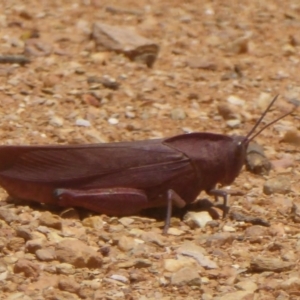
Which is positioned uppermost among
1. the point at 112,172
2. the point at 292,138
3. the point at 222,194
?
the point at 112,172

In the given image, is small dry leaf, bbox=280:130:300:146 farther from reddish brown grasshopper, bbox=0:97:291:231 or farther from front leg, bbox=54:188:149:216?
front leg, bbox=54:188:149:216

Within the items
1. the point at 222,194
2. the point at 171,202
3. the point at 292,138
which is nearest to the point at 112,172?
the point at 171,202

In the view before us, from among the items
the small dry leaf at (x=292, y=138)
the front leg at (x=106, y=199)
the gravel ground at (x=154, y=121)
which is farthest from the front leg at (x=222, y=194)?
the small dry leaf at (x=292, y=138)

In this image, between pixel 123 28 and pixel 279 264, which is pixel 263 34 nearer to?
pixel 123 28

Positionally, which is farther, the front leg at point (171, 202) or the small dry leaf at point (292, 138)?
the small dry leaf at point (292, 138)

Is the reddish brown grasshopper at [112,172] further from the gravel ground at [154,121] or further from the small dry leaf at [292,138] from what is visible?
the small dry leaf at [292,138]

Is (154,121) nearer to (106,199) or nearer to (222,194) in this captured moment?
(222,194)

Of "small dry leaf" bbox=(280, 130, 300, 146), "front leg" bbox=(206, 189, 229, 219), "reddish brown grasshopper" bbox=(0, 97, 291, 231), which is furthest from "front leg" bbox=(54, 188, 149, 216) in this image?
"small dry leaf" bbox=(280, 130, 300, 146)

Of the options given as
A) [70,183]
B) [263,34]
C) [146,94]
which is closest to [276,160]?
[146,94]

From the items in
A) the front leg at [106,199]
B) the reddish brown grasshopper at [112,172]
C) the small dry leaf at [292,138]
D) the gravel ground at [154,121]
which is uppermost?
the reddish brown grasshopper at [112,172]
